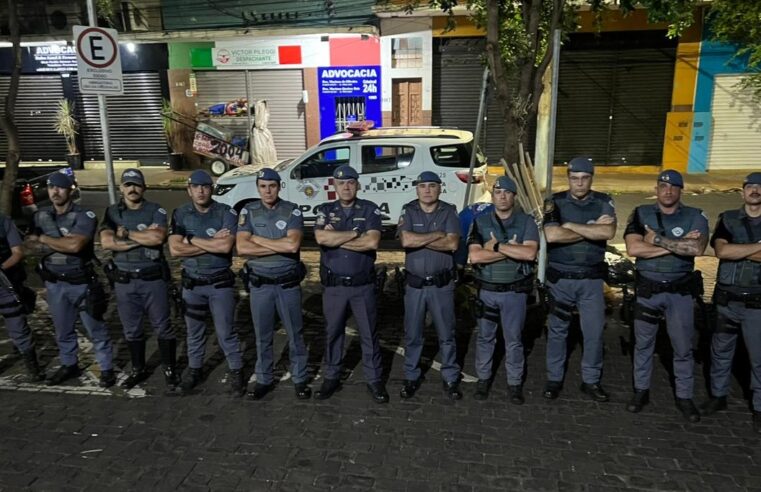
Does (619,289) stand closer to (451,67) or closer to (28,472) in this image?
(28,472)

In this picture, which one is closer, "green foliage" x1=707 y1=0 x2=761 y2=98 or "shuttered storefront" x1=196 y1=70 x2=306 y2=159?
"green foliage" x1=707 y1=0 x2=761 y2=98

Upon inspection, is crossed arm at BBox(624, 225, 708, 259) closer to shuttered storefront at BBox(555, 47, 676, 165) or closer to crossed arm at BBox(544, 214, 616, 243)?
crossed arm at BBox(544, 214, 616, 243)

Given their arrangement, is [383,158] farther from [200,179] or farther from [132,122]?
[132,122]

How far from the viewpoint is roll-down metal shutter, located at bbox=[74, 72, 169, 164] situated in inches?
725

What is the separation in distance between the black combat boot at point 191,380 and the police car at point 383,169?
496 cm

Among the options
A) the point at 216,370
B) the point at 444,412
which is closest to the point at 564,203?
the point at 444,412

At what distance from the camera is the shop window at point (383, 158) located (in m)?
9.60

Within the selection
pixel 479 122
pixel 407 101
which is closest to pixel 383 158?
pixel 479 122

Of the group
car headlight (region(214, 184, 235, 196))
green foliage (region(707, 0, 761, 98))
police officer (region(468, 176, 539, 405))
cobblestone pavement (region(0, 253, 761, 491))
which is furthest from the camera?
green foliage (region(707, 0, 761, 98))

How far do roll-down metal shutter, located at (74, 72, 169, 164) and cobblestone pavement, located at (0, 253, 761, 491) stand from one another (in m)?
14.8

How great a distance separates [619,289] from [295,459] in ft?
16.7

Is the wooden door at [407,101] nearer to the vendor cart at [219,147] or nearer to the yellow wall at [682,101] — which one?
the vendor cart at [219,147]

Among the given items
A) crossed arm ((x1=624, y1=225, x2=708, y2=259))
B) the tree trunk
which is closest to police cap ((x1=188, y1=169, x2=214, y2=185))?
crossed arm ((x1=624, y1=225, x2=708, y2=259))

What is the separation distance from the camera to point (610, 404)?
185 inches
